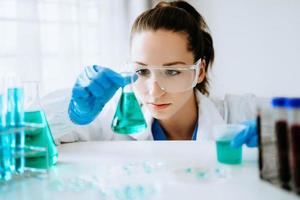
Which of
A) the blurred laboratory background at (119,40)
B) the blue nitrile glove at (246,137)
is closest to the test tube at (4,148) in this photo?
the blue nitrile glove at (246,137)

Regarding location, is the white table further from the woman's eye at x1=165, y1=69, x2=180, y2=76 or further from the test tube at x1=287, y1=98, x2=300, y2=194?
the woman's eye at x1=165, y1=69, x2=180, y2=76

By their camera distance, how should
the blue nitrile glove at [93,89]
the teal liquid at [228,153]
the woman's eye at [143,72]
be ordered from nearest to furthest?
the teal liquid at [228,153] → the blue nitrile glove at [93,89] → the woman's eye at [143,72]

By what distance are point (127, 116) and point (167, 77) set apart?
0.92ft

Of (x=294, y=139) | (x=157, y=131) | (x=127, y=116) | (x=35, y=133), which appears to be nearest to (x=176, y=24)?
(x=157, y=131)

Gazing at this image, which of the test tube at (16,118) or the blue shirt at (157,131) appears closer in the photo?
the test tube at (16,118)

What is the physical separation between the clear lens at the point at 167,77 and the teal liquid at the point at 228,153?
1.13 ft

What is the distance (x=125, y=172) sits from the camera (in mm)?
805

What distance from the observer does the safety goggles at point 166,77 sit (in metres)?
1.13

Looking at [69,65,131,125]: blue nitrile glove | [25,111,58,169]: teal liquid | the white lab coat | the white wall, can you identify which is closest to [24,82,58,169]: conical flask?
[25,111,58,169]: teal liquid

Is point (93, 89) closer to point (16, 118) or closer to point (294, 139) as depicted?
point (16, 118)

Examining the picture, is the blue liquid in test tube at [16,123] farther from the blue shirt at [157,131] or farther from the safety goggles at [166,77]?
the blue shirt at [157,131]

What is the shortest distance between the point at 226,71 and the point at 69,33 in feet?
3.75

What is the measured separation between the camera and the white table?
2.18 ft

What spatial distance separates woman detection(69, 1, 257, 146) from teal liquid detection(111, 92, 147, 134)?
48 mm
